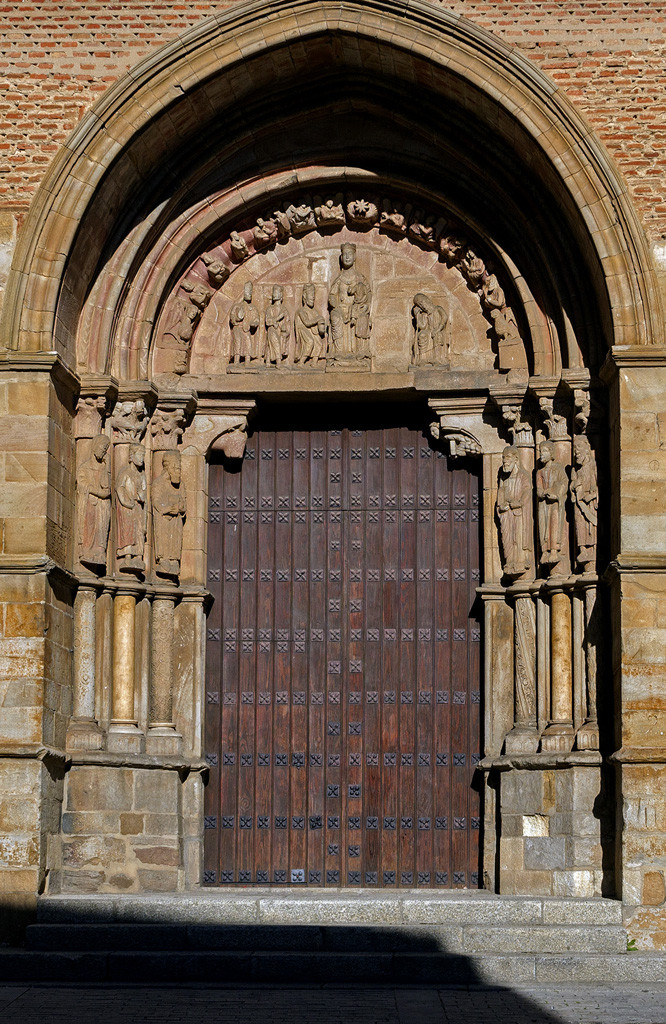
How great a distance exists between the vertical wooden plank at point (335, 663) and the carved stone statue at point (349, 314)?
2.15ft

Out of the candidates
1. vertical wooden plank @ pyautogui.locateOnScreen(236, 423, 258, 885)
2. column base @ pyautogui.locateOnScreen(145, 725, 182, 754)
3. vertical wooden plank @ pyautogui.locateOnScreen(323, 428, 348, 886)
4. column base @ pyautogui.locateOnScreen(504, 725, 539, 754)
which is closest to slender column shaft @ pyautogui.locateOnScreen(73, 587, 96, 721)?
column base @ pyautogui.locateOnScreen(145, 725, 182, 754)

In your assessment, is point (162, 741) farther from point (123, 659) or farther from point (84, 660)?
point (84, 660)

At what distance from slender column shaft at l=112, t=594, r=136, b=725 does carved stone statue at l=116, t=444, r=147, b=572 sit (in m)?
0.26

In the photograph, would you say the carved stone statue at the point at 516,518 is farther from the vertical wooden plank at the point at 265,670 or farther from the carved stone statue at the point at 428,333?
the vertical wooden plank at the point at 265,670

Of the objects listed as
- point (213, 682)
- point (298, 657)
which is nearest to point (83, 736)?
point (213, 682)

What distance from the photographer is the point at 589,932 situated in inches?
411

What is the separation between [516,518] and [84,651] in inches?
130

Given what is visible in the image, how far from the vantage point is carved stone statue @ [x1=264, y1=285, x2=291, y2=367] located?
12516mm

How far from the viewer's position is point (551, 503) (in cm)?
1184

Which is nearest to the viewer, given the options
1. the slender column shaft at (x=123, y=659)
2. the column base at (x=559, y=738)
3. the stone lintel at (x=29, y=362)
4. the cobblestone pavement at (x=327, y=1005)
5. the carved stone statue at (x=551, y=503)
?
the cobblestone pavement at (x=327, y=1005)

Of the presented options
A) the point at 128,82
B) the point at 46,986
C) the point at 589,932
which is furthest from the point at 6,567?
the point at 589,932

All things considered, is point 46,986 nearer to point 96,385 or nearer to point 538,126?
point 96,385

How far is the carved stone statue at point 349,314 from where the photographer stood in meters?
12.5

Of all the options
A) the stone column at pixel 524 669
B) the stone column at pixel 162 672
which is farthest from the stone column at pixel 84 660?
the stone column at pixel 524 669
